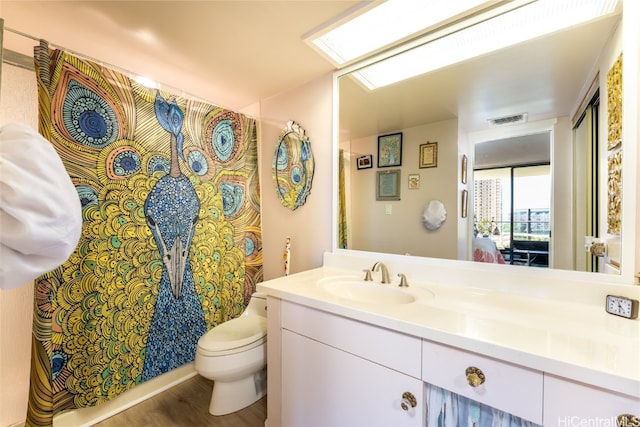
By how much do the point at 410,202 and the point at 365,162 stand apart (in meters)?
0.38

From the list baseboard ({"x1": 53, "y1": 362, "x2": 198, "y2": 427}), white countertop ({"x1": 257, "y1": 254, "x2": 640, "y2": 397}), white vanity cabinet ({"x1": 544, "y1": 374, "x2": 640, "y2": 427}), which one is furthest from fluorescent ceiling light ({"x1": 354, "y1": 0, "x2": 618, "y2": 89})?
baseboard ({"x1": 53, "y1": 362, "x2": 198, "y2": 427})

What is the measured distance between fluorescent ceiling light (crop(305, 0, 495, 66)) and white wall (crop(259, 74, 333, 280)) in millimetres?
256

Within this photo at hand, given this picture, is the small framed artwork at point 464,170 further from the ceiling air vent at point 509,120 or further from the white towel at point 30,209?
the white towel at point 30,209

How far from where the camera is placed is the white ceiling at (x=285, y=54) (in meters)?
1.09

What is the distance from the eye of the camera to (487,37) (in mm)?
1212

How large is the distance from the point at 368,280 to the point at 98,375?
5.15ft

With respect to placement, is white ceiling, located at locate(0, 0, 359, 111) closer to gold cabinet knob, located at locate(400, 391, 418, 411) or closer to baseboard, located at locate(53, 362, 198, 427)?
gold cabinet knob, located at locate(400, 391, 418, 411)

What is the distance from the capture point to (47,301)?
3.95 ft

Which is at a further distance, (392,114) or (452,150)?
(392,114)

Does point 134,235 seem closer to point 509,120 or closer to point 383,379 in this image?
point 383,379

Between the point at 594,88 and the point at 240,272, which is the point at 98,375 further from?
the point at 594,88

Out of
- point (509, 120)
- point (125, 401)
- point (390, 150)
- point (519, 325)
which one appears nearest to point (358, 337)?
point (519, 325)

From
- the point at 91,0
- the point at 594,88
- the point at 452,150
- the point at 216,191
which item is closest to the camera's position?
the point at 594,88

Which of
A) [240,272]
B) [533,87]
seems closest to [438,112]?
[533,87]
